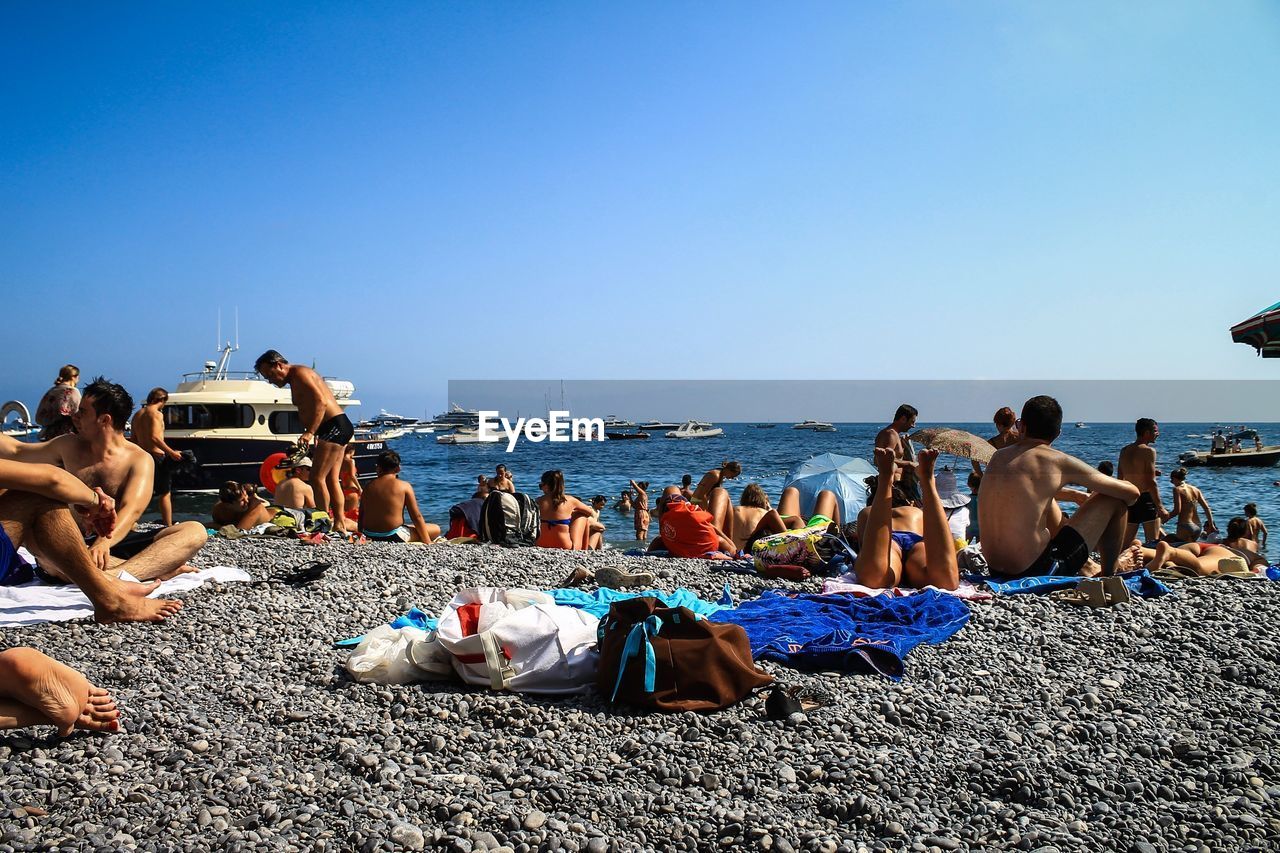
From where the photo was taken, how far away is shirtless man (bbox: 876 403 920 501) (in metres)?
6.66

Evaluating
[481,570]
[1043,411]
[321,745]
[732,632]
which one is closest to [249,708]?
[321,745]

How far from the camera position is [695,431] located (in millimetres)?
77062

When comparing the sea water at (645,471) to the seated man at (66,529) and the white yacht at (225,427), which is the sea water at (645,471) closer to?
the white yacht at (225,427)

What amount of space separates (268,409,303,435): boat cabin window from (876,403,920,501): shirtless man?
52.5 feet

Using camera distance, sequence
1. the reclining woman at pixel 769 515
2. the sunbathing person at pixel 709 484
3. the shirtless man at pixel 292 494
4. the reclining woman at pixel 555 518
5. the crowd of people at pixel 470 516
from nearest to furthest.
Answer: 1. the crowd of people at pixel 470 516
2. the reclining woman at pixel 769 515
3. the reclining woman at pixel 555 518
4. the sunbathing person at pixel 709 484
5. the shirtless man at pixel 292 494

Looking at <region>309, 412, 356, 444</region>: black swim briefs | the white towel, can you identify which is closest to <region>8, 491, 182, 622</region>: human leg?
the white towel

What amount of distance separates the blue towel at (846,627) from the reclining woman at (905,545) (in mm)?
452

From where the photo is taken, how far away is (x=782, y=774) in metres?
2.98

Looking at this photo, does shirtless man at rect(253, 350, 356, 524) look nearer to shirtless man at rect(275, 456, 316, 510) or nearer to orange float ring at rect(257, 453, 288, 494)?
shirtless man at rect(275, 456, 316, 510)

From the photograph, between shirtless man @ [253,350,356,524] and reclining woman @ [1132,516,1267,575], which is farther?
shirtless man @ [253,350,356,524]

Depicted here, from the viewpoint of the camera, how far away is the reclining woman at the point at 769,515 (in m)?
8.12

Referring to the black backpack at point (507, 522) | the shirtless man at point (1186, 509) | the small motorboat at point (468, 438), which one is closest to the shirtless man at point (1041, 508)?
the black backpack at point (507, 522)

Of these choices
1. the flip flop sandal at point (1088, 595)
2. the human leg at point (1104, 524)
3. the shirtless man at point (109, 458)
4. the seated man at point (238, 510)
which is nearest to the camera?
the flip flop sandal at point (1088, 595)

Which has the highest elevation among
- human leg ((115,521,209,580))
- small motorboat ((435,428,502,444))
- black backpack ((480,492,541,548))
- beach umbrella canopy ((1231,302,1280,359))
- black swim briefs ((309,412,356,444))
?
beach umbrella canopy ((1231,302,1280,359))
